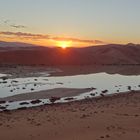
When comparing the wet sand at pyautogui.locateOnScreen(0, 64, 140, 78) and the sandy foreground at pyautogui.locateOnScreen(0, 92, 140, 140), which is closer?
the sandy foreground at pyautogui.locateOnScreen(0, 92, 140, 140)

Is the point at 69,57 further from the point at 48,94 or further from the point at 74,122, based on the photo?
the point at 74,122

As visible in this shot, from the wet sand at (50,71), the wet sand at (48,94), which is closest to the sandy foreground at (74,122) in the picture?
the wet sand at (48,94)

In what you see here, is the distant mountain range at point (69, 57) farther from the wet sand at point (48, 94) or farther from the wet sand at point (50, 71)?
the wet sand at point (48, 94)

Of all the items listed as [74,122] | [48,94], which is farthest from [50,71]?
[74,122]

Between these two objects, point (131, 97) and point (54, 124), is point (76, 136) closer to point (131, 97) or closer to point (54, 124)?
point (54, 124)

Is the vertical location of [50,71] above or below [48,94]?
below

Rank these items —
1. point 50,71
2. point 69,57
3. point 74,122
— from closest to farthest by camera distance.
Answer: point 74,122
point 50,71
point 69,57

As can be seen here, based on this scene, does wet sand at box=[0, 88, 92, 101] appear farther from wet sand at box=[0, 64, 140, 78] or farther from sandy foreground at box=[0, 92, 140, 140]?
wet sand at box=[0, 64, 140, 78]

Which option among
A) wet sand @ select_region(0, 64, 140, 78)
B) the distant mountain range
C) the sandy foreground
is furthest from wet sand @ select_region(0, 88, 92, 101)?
the distant mountain range

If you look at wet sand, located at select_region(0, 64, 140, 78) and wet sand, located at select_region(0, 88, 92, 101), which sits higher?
wet sand, located at select_region(0, 88, 92, 101)

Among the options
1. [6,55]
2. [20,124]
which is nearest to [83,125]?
[20,124]
